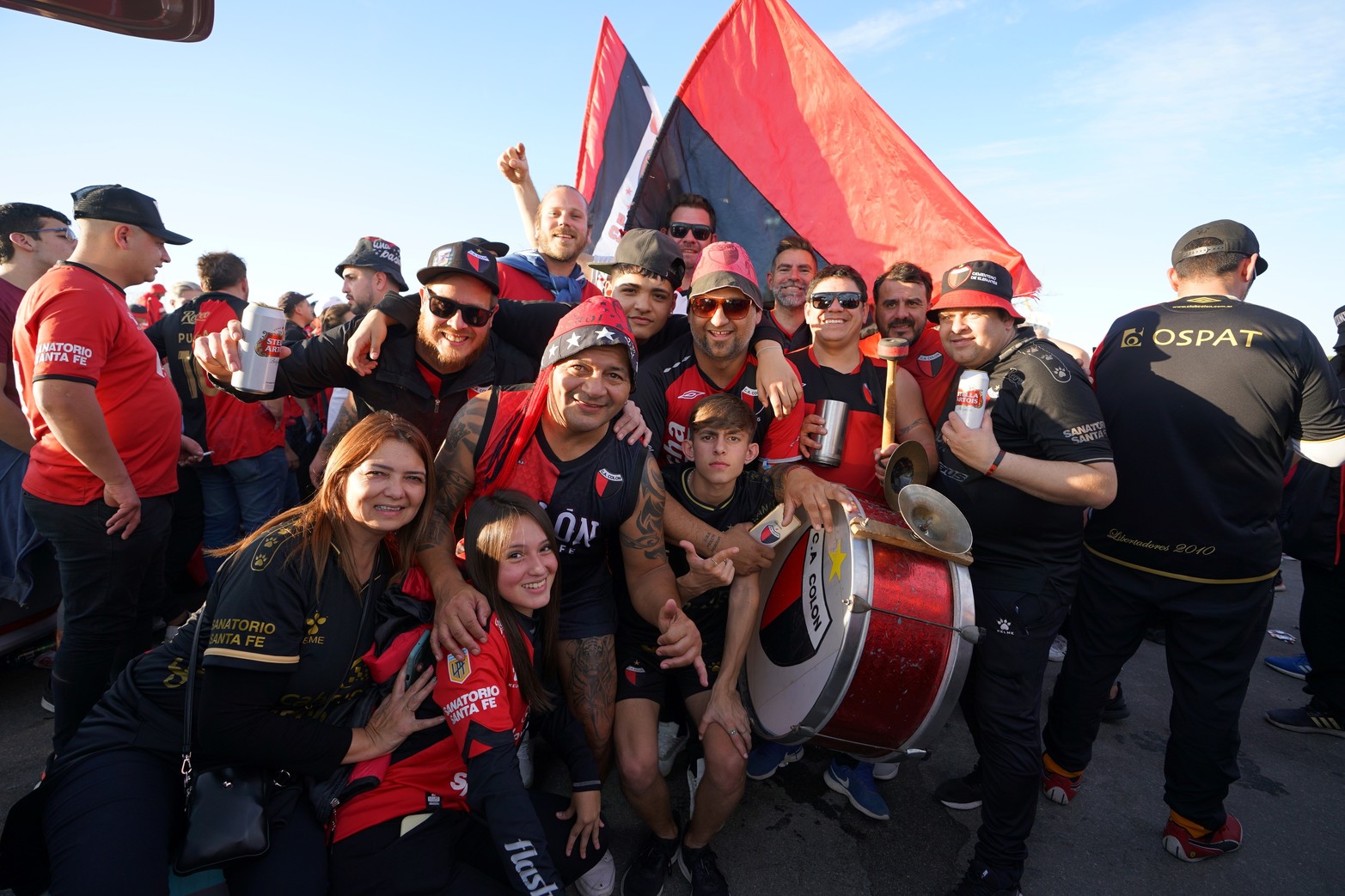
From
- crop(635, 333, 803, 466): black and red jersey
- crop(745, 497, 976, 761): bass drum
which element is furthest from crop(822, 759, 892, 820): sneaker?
crop(635, 333, 803, 466): black and red jersey

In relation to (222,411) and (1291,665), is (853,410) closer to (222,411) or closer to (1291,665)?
(222,411)

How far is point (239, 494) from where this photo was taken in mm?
5016

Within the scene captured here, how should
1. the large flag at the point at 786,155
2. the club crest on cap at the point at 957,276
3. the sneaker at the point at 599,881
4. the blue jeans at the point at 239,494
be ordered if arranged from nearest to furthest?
the sneaker at the point at 599,881 → the club crest on cap at the point at 957,276 → the blue jeans at the point at 239,494 → the large flag at the point at 786,155

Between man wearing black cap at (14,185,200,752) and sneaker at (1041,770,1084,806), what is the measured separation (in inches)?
205

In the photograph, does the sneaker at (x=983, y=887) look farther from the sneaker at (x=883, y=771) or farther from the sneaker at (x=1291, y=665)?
the sneaker at (x=1291, y=665)

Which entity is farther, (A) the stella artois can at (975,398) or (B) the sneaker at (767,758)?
(B) the sneaker at (767,758)

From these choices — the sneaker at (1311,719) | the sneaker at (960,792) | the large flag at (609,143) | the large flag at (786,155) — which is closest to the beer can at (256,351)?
the large flag at (786,155)

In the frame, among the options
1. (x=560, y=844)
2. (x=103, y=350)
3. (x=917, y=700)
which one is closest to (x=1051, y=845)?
(x=917, y=700)

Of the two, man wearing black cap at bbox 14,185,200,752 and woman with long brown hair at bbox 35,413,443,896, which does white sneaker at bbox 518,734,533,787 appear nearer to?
woman with long brown hair at bbox 35,413,443,896

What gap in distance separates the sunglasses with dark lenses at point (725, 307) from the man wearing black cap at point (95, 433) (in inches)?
119

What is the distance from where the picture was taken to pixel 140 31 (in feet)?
5.19

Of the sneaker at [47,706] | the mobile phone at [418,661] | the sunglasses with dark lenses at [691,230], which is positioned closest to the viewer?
the mobile phone at [418,661]

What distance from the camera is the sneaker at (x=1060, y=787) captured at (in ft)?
11.7

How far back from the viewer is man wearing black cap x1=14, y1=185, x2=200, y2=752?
2.95 metres
